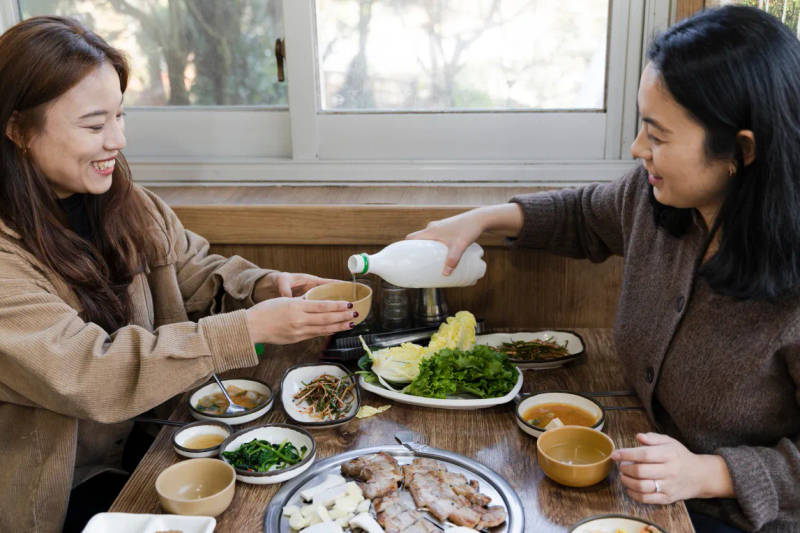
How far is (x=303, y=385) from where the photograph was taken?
163 cm

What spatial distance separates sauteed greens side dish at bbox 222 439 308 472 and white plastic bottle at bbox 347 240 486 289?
1.49 feet

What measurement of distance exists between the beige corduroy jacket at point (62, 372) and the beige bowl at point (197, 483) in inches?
6.9

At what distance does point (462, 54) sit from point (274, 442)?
56.9 inches

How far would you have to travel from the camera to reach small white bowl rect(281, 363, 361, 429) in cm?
144

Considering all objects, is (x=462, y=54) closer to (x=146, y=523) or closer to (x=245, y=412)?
(x=245, y=412)

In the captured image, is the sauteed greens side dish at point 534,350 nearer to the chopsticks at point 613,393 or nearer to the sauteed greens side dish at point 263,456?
the chopsticks at point 613,393

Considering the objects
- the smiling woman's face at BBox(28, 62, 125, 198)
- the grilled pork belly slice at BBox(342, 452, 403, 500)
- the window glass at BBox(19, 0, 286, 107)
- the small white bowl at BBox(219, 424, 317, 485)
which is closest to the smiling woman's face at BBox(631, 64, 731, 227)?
the grilled pork belly slice at BBox(342, 452, 403, 500)

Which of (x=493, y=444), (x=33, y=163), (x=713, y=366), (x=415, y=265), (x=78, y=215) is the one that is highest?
(x=33, y=163)

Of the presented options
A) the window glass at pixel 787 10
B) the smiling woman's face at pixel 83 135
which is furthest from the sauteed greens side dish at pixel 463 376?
the window glass at pixel 787 10

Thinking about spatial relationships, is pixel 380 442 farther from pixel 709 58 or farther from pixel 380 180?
pixel 380 180

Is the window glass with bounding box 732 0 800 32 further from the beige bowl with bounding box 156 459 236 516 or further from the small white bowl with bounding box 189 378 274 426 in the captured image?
the beige bowl with bounding box 156 459 236 516

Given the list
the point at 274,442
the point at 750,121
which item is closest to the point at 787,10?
the point at 750,121

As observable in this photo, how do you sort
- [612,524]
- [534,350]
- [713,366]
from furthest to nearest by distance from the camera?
[534,350], [713,366], [612,524]

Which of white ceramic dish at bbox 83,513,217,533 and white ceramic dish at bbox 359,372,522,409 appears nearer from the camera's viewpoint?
white ceramic dish at bbox 83,513,217,533
